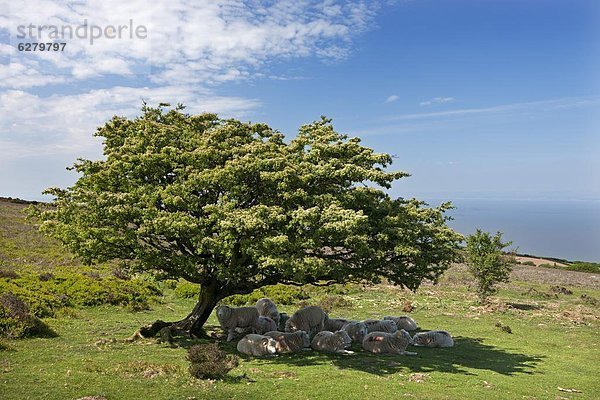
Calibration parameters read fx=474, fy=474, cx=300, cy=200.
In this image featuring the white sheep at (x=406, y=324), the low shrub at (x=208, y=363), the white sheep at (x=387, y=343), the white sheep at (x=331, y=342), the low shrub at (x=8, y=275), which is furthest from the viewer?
the low shrub at (x=8, y=275)

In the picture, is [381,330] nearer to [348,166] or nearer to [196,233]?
[348,166]

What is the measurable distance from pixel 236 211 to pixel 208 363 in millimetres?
6351

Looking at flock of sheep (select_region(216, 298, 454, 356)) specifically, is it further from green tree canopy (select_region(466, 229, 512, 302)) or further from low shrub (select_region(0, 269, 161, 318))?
green tree canopy (select_region(466, 229, 512, 302))

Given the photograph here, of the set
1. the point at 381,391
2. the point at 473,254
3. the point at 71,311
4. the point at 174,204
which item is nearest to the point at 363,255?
the point at 381,391

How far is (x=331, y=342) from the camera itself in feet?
80.4

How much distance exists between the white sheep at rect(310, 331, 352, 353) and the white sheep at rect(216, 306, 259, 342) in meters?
3.77

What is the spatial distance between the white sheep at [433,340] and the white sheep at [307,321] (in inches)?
218

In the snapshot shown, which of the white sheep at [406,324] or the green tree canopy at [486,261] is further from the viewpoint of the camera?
the green tree canopy at [486,261]

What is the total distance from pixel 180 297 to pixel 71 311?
38.7ft

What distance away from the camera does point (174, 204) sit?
20969 millimetres

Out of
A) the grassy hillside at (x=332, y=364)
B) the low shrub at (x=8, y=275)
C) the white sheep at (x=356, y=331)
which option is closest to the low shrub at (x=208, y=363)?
the grassy hillside at (x=332, y=364)

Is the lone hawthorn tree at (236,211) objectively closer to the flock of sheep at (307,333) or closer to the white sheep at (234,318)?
the white sheep at (234,318)

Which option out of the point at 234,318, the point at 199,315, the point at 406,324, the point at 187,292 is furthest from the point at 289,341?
the point at 187,292

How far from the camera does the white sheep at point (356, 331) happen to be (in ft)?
88.0
